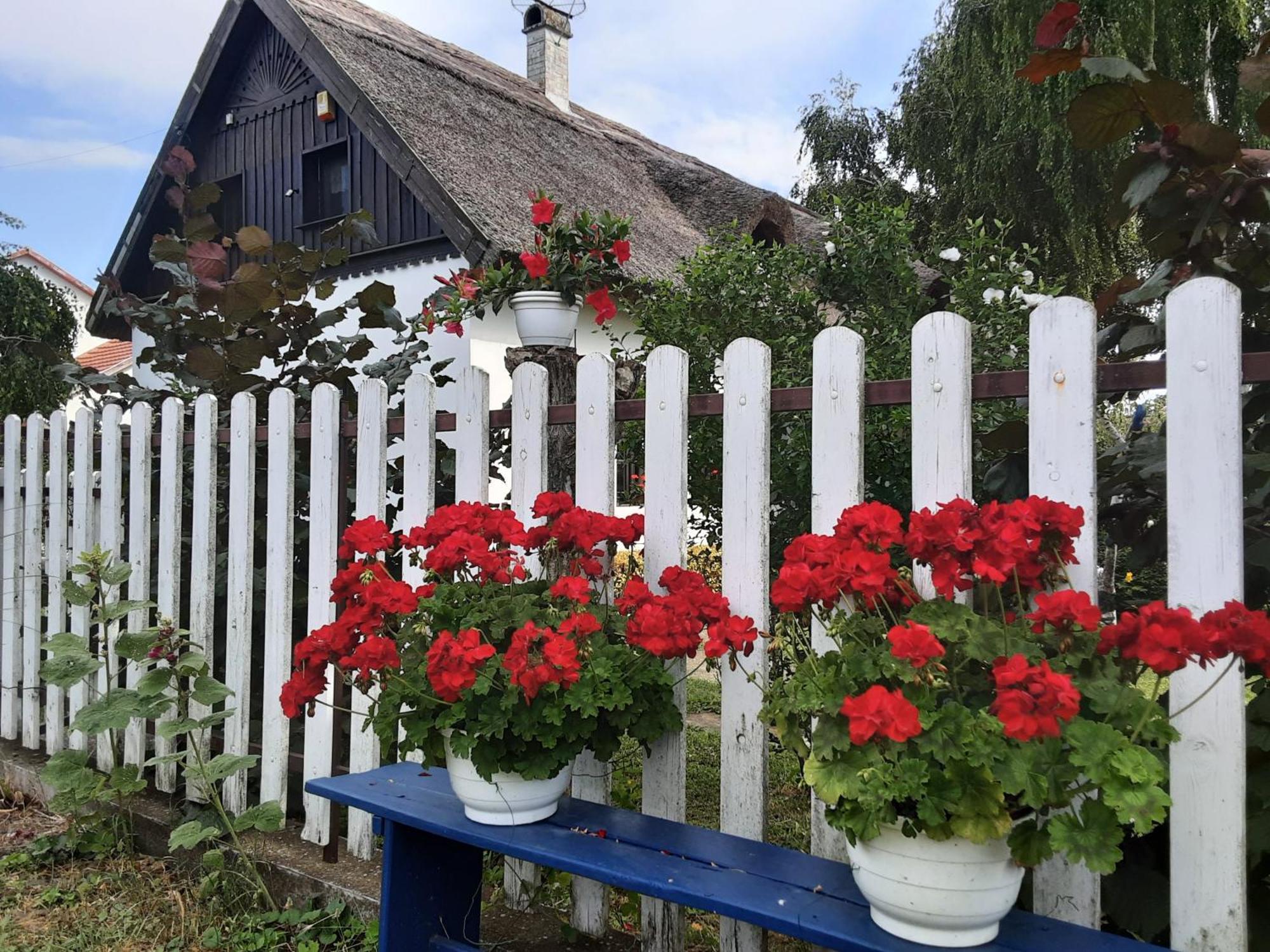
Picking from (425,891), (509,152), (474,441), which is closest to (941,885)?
(425,891)

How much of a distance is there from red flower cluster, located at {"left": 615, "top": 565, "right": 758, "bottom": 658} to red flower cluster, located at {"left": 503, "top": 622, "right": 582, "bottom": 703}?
0.35 ft

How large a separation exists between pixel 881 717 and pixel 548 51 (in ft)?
46.4

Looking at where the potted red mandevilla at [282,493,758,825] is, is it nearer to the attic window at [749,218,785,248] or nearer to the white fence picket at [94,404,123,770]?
the white fence picket at [94,404,123,770]

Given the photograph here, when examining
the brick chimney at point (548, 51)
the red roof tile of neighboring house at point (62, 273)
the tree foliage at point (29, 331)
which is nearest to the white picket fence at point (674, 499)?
the tree foliage at point (29, 331)

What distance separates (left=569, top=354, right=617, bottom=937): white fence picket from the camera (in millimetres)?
2088

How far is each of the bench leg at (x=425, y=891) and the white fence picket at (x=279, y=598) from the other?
31.9 inches

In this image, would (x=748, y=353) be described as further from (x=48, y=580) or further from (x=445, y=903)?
(x=48, y=580)

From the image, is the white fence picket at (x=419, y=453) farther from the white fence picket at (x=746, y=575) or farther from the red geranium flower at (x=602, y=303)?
the white fence picket at (x=746, y=575)

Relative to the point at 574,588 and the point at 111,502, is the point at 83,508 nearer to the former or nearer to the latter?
the point at 111,502

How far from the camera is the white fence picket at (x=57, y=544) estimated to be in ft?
10.9

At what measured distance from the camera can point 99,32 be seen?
18234 mm

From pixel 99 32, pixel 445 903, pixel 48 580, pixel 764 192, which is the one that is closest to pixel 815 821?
pixel 445 903

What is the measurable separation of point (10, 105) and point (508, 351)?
2444 centimetres

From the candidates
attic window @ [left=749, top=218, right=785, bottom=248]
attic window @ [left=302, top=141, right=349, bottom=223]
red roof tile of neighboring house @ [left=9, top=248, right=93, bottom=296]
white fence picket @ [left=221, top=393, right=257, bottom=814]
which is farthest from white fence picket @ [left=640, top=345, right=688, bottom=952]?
red roof tile of neighboring house @ [left=9, top=248, right=93, bottom=296]
